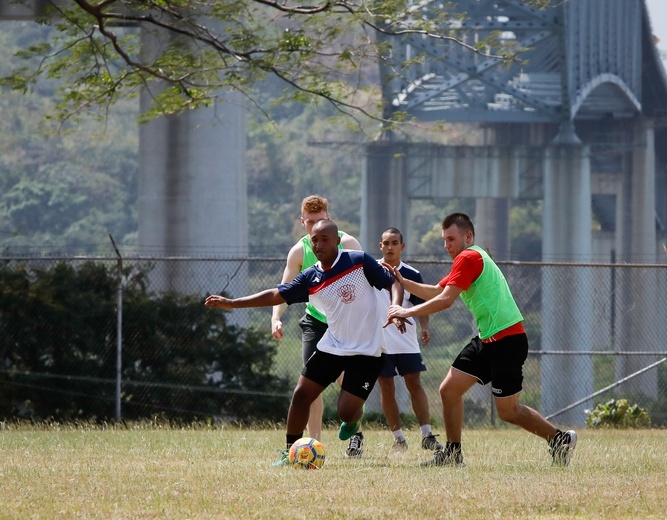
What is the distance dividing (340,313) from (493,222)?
2615 inches

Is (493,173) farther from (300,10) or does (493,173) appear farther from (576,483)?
(576,483)

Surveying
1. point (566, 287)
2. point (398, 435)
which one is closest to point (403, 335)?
point (398, 435)

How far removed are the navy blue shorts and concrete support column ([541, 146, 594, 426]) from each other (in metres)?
21.3

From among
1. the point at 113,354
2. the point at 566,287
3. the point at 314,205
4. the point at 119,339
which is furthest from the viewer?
the point at 566,287

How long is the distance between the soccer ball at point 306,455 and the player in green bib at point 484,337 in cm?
81

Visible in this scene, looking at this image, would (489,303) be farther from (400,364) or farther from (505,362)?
(400,364)

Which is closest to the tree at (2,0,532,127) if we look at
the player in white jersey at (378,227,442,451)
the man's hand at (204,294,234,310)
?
the player in white jersey at (378,227,442,451)

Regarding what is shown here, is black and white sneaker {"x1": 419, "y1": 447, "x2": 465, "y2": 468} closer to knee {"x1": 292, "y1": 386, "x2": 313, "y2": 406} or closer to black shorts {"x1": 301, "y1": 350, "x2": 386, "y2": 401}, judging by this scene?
black shorts {"x1": 301, "y1": 350, "x2": 386, "y2": 401}

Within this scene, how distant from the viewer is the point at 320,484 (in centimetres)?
729

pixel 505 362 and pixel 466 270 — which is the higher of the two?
pixel 466 270

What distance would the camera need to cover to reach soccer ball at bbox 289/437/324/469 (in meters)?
8.37

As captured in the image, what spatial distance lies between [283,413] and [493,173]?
32001 mm

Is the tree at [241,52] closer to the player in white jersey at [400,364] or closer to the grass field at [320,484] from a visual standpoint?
the player in white jersey at [400,364]

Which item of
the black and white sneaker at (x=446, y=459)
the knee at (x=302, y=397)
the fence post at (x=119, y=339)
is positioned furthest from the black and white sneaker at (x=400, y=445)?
the fence post at (x=119, y=339)
